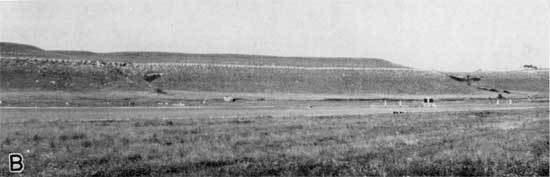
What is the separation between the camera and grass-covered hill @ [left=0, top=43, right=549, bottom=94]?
52219 mm

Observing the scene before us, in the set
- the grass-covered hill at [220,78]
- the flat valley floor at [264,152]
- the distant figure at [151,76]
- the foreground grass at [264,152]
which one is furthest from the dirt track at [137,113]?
the distant figure at [151,76]

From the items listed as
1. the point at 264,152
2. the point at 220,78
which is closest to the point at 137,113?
the point at 264,152

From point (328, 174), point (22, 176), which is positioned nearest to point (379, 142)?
point (328, 174)

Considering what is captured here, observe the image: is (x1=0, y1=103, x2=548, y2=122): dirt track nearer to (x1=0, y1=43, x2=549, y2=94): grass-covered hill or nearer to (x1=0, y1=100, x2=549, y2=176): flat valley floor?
(x1=0, y1=100, x2=549, y2=176): flat valley floor

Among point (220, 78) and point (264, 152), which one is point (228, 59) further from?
point (264, 152)

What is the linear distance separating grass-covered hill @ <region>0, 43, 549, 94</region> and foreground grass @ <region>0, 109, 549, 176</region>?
3691cm

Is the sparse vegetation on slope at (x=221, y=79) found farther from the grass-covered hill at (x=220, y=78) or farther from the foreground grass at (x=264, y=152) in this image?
the foreground grass at (x=264, y=152)

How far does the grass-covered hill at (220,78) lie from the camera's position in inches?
2056

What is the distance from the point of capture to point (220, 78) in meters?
65.3

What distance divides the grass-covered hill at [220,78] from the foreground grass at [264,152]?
36912mm

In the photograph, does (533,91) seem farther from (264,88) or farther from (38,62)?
(38,62)

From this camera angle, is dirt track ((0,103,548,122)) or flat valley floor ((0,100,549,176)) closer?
flat valley floor ((0,100,549,176))

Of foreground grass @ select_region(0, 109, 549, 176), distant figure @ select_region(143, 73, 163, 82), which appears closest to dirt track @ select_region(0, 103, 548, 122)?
foreground grass @ select_region(0, 109, 549, 176)

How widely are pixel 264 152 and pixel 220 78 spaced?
54.7 metres
